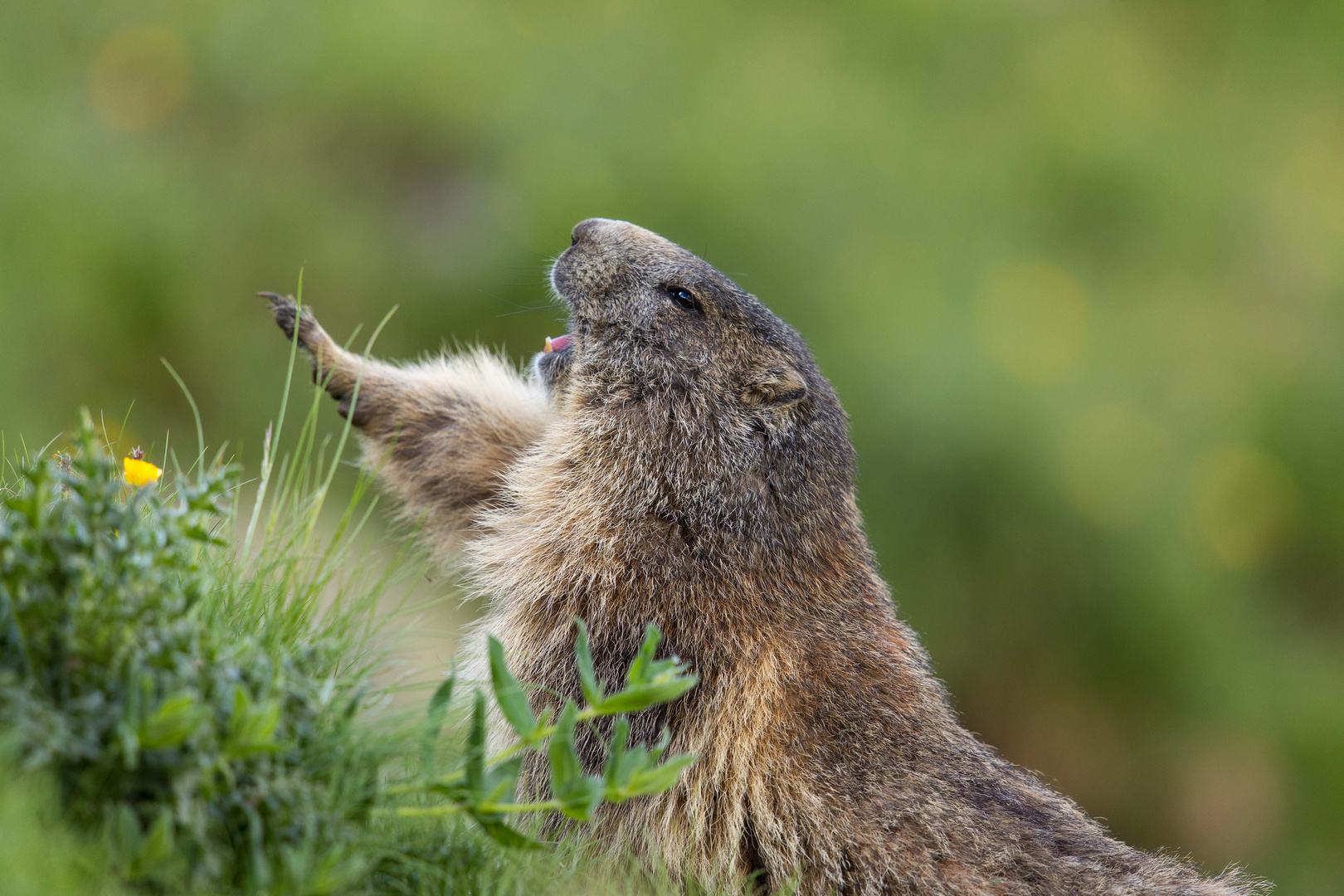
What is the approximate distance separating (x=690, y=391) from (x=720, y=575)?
801 millimetres

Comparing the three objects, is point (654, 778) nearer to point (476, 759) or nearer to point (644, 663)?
point (644, 663)

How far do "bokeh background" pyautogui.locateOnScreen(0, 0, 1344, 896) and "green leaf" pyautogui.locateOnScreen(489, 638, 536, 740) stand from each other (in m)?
5.50

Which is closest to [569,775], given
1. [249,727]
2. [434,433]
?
[249,727]

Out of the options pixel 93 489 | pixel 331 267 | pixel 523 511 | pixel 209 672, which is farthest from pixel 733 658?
pixel 331 267

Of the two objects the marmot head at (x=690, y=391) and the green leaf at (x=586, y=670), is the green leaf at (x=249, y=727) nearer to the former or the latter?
the green leaf at (x=586, y=670)

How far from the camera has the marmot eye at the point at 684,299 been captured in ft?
14.6

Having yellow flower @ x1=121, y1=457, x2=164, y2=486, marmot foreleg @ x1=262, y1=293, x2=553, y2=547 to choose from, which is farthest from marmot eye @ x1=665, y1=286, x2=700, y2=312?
yellow flower @ x1=121, y1=457, x2=164, y2=486

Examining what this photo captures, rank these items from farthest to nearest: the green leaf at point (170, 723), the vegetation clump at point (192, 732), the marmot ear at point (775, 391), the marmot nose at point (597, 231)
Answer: the marmot nose at point (597, 231) → the marmot ear at point (775, 391) → the vegetation clump at point (192, 732) → the green leaf at point (170, 723)

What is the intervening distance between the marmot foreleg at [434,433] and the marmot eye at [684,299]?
2.64ft

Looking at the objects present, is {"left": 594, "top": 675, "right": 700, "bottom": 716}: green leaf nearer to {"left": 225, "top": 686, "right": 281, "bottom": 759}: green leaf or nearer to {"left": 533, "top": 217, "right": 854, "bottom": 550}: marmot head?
{"left": 225, "top": 686, "right": 281, "bottom": 759}: green leaf

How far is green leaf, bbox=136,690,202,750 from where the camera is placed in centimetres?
196

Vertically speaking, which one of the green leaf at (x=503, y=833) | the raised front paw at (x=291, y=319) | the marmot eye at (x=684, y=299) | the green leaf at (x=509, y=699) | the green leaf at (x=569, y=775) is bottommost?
the green leaf at (x=503, y=833)

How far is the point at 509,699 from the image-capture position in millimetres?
2314

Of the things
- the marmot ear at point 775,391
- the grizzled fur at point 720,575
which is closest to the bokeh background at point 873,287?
the grizzled fur at point 720,575
